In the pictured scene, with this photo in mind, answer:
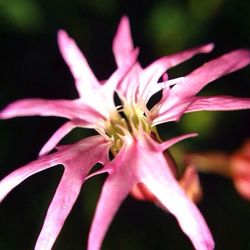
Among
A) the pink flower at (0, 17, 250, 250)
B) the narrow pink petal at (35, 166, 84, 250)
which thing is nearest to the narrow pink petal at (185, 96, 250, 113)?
the pink flower at (0, 17, 250, 250)

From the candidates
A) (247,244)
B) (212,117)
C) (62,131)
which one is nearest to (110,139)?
(62,131)

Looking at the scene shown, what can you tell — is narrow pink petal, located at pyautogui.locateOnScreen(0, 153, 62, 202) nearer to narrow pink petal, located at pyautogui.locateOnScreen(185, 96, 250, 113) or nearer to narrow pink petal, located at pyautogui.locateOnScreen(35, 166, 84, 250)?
narrow pink petal, located at pyautogui.locateOnScreen(35, 166, 84, 250)

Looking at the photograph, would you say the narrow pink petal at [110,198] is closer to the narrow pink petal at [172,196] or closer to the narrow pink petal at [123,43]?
the narrow pink petal at [172,196]

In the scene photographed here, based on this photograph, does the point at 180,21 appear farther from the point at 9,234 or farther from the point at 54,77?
the point at 9,234

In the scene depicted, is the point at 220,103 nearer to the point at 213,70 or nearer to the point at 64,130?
the point at 213,70

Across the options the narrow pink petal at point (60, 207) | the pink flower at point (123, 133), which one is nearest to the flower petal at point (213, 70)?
the pink flower at point (123, 133)

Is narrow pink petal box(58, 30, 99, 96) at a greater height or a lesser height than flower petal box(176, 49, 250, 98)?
greater
